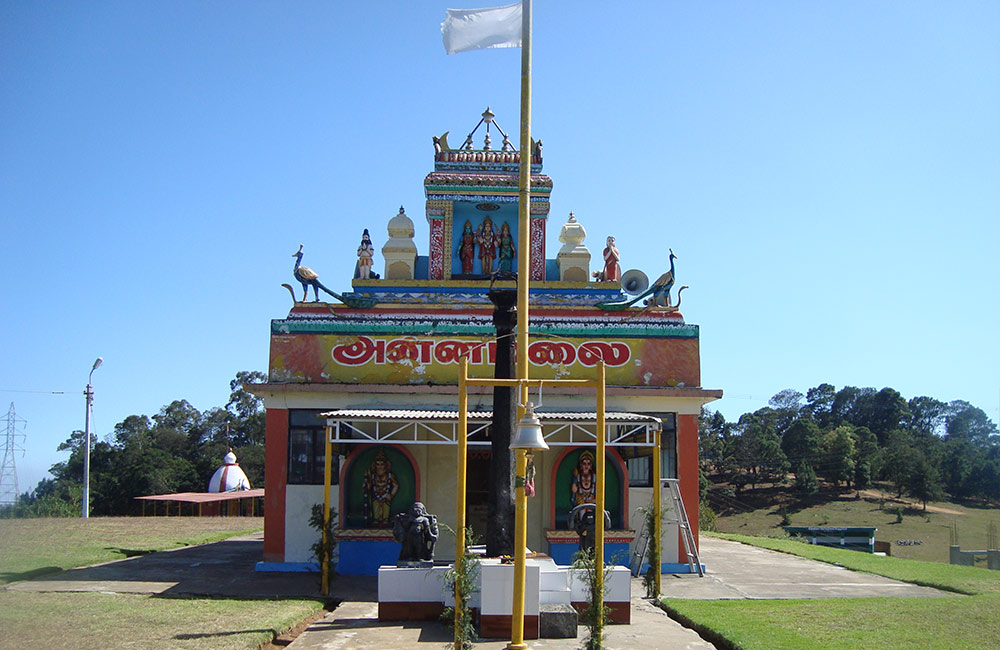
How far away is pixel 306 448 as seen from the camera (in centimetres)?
1775

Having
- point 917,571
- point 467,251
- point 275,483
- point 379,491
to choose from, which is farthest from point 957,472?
point 275,483

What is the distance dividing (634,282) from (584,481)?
473 cm

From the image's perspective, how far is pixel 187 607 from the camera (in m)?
12.5

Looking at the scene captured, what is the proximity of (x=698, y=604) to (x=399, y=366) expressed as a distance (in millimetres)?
7905

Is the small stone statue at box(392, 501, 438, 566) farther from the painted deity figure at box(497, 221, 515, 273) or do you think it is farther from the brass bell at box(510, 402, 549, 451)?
the painted deity figure at box(497, 221, 515, 273)

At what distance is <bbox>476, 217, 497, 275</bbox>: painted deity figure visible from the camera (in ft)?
69.7

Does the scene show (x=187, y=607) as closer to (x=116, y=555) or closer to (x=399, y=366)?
(x=399, y=366)

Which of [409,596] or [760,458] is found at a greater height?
[409,596]

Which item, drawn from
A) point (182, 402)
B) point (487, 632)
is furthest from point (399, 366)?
point (182, 402)

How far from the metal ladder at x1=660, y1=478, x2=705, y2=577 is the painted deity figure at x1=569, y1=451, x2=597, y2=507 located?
148cm

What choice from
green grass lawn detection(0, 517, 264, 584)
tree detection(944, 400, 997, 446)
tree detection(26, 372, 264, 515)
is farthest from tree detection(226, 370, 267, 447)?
tree detection(944, 400, 997, 446)

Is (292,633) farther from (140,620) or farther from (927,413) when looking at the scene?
(927,413)

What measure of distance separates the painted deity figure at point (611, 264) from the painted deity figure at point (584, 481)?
15.3ft

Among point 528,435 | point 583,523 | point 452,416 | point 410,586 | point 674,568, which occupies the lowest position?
point 674,568
